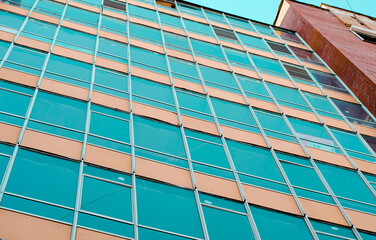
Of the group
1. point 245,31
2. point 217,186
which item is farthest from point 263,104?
point 245,31

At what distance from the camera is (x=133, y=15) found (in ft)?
95.7

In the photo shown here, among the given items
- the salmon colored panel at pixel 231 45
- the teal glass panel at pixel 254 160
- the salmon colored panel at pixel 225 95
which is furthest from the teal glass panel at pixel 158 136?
the salmon colored panel at pixel 231 45

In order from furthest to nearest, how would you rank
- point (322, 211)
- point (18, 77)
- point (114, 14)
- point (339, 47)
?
point (339, 47) → point (114, 14) → point (18, 77) → point (322, 211)

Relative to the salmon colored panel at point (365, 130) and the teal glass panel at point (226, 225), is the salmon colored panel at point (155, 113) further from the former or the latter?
the salmon colored panel at point (365, 130)

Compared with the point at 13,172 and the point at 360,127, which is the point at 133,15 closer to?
the point at 360,127

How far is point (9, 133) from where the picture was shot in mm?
15062

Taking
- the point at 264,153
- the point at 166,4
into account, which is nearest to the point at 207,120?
the point at 264,153

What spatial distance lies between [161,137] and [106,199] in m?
4.72

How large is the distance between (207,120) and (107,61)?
5767 millimetres

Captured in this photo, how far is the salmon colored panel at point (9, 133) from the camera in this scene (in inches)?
581

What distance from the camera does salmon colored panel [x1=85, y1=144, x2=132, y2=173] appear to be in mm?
15273

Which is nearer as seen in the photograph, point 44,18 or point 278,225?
point 278,225

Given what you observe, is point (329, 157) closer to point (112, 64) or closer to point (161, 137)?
point (161, 137)

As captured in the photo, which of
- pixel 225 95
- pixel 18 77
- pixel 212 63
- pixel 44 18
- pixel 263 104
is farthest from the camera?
pixel 212 63
